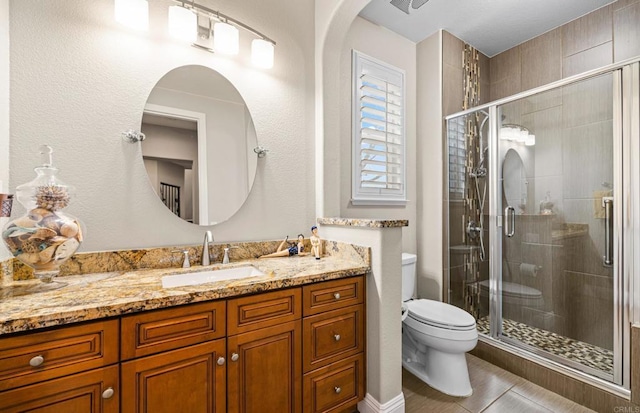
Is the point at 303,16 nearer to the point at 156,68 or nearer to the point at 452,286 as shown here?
the point at 156,68

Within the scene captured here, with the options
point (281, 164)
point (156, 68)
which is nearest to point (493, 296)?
point (281, 164)

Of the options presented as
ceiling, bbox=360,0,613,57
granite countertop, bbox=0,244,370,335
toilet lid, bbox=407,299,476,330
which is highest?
ceiling, bbox=360,0,613,57

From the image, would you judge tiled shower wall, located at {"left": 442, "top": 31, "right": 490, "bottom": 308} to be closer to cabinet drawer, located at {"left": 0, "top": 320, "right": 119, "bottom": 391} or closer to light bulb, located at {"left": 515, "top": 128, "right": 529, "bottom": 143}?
light bulb, located at {"left": 515, "top": 128, "right": 529, "bottom": 143}

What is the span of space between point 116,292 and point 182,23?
54.7 inches

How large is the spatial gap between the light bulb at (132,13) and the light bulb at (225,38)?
1.13 ft

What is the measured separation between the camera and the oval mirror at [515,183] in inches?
92.6

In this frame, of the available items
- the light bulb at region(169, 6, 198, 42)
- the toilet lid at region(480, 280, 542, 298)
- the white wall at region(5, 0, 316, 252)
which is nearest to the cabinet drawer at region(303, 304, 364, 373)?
the white wall at region(5, 0, 316, 252)

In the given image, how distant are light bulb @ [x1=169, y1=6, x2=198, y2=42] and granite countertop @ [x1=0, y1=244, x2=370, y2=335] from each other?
1.28 m

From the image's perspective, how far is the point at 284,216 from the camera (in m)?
1.92

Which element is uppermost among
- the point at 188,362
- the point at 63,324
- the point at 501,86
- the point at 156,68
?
the point at 501,86

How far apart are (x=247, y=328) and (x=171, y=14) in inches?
64.9

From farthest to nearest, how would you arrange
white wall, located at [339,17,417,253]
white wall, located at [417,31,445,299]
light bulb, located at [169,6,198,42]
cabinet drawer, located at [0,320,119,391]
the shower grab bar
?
white wall, located at [417,31,445,299] → white wall, located at [339,17,417,253] → the shower grab bar → light bulb, located at [169,6,198,42] → cabinet drawer, located at [0,320,119,391]

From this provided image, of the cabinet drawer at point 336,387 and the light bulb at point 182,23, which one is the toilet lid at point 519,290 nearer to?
the cabinet drawer at point 336,387

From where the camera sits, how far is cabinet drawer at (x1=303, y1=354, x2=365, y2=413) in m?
1.34
